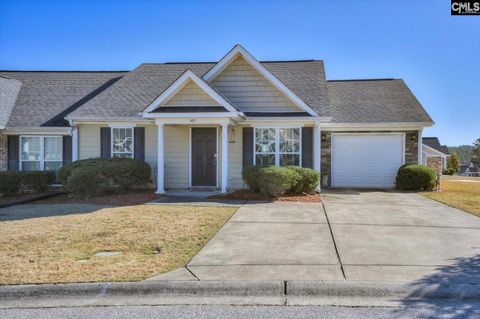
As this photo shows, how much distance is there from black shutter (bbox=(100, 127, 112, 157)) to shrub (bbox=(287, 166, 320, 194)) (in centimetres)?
735

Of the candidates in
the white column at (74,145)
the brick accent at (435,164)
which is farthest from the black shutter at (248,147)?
the brick accent at (435,164)

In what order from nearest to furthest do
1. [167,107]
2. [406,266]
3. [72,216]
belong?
1. [406,266]
2. [72,216]
3. [167,107]

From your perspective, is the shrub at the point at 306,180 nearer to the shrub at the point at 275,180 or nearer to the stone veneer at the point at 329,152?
the shrub at the point at 275,180

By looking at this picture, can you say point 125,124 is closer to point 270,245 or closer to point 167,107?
point 167,107

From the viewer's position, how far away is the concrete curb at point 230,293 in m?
4.77

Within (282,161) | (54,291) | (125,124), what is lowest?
(54,291)

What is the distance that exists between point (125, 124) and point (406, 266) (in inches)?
496

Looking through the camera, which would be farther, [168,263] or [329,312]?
[168,263]

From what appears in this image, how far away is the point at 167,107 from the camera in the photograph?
46.6 feet

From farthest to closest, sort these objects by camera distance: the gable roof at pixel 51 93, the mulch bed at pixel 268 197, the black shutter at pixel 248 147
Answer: the gable roof at pixel 51 93
the black shutter at pixel 248 147
the mulch bed at pixel 268 197

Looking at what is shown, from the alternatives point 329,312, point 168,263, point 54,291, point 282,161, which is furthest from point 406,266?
point 282,161

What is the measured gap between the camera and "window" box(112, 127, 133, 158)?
15.9 metres

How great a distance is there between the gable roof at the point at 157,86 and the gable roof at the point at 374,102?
1.89 metres

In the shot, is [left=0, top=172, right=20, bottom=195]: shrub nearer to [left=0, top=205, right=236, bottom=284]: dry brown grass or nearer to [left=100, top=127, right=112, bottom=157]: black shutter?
[left=100, top=127, right=112, bottom=157]: black shutter
